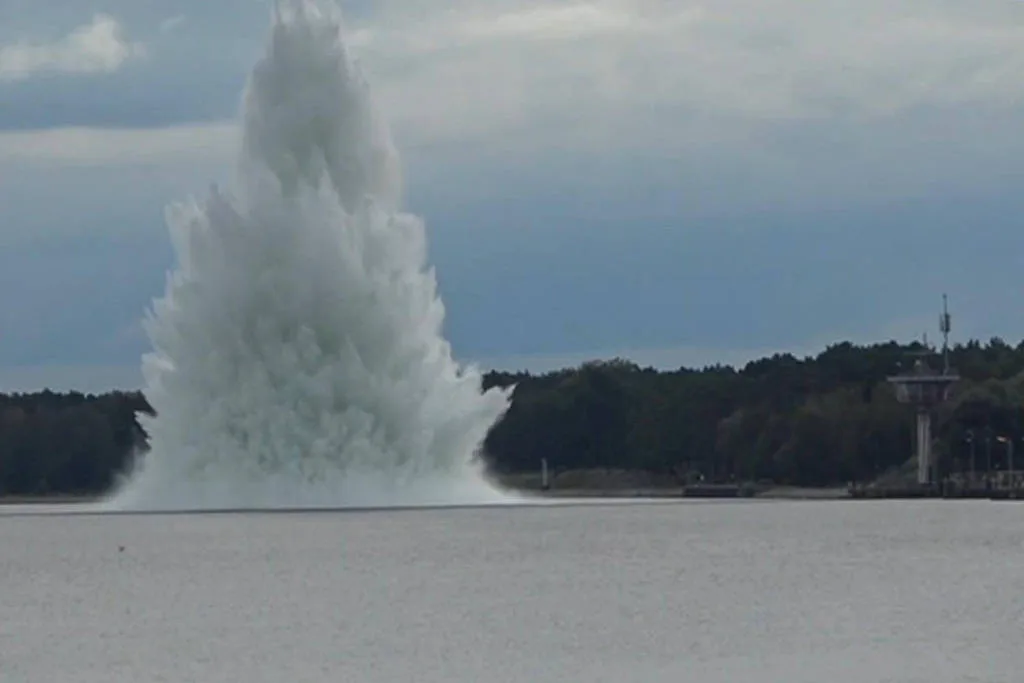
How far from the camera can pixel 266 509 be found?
89.8m

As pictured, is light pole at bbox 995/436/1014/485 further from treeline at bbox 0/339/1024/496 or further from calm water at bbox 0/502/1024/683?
calm water at bbox 0/502/1024/683

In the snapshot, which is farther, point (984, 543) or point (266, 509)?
point (266, 509)

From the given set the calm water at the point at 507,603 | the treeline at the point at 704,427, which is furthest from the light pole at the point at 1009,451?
the calm water at the point at 507,603

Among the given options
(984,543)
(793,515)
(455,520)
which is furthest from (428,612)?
(793,515)

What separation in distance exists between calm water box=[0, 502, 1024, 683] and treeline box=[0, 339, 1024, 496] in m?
51.6

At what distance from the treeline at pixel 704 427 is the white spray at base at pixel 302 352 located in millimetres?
49488

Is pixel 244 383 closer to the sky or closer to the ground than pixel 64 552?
closer to the sky

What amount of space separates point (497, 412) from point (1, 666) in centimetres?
4586

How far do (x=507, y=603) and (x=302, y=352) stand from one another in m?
31.5

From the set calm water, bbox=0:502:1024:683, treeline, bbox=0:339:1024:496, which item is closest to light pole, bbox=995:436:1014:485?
treeline, bbox=0:339:1024:496

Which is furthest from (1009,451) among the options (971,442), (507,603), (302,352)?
(507,603)

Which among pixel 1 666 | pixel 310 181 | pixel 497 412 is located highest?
pixel 310 181

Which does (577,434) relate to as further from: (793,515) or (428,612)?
(428,612)

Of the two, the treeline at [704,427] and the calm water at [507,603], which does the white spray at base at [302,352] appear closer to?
the calm water at [507,603]
